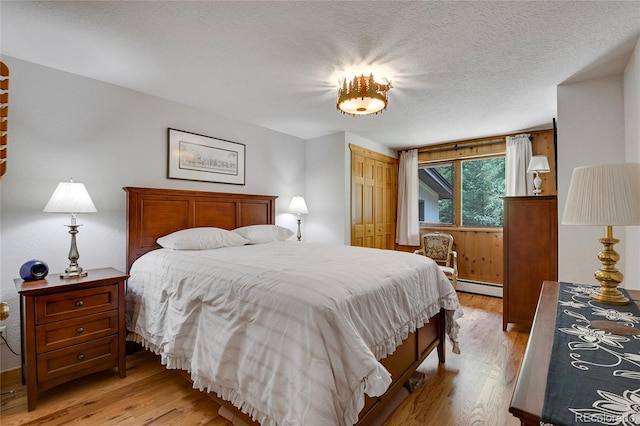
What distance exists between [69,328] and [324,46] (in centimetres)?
261

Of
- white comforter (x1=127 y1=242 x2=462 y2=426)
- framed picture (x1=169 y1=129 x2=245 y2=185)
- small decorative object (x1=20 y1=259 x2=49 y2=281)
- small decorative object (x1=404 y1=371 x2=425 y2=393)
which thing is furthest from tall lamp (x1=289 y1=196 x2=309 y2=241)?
small decorative object (x1=20 y1=259 x2=49 y2=281)

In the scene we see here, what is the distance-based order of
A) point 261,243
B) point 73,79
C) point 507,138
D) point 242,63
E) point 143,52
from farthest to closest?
point 507,138, point 261,243, point 73,79, point 242,63, point 143,52

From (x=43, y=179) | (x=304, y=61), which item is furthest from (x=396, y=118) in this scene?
(x=43, y=179)

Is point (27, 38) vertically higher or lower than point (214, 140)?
higher

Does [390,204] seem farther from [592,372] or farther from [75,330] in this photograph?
[592,372]

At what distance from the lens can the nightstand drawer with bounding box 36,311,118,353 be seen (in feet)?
6.29

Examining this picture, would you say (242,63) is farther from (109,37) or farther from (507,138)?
(507,138)

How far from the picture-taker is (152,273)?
2.34 m

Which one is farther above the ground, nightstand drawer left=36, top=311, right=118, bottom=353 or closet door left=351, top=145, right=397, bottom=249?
closet door left=351, top=145, right=397, bottom=249

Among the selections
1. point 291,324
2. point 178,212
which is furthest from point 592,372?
point 178,212

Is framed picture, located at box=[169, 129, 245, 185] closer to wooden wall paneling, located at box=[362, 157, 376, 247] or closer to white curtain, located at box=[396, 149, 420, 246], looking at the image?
wooden wall paneling, located at box=[362, 157, 376, 247]

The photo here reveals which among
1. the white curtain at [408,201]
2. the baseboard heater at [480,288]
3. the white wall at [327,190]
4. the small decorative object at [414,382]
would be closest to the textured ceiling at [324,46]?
the white wall at [327,190]

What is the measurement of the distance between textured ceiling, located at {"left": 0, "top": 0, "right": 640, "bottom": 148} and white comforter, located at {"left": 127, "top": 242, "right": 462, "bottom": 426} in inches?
59.3

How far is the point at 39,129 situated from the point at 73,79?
1.70ft
